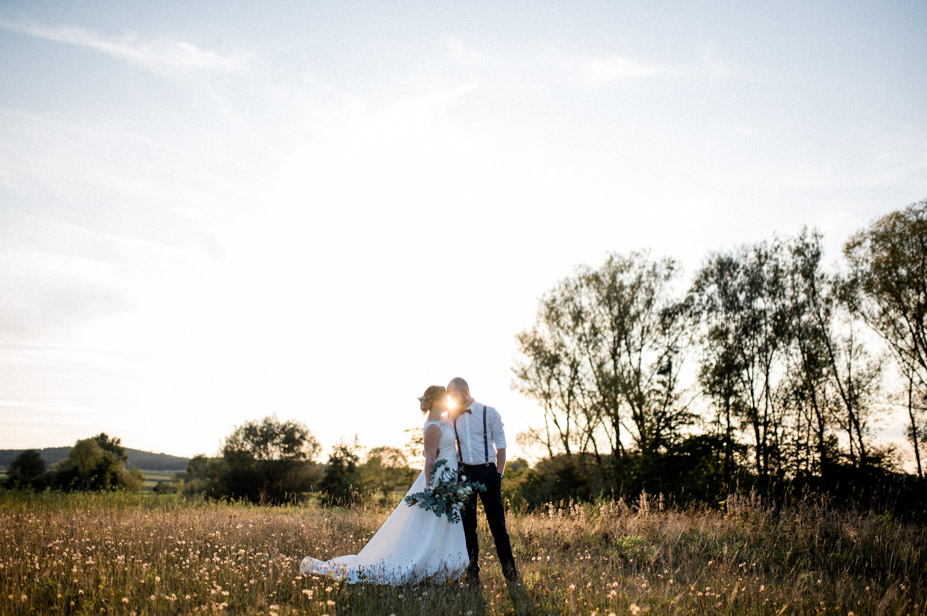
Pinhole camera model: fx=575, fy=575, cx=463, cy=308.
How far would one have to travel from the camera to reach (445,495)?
7.09 meters

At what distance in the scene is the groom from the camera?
7.29 m

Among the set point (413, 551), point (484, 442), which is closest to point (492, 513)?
point (484, 442)

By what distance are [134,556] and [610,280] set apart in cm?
2694

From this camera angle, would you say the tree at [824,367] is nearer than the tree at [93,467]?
Yes

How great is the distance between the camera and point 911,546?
906cm

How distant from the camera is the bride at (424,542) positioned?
7055 millimetres

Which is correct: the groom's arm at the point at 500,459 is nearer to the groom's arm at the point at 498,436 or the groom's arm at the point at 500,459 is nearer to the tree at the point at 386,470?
the groom's arm at the point at 498,436

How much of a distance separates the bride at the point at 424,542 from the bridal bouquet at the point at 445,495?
0.43ft

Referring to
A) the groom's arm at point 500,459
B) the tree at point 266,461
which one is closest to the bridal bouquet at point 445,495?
the groom's arm at point 500,459

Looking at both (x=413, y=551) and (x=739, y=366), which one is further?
(x=739, y=366)

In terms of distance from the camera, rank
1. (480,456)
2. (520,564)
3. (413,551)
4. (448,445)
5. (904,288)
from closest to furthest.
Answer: (413,551)
(480,456)
(448,445)
(520,564)
(904,288)

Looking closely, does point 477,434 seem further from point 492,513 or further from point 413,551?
point 413,551

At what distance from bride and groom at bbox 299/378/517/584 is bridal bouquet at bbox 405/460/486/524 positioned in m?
0.11

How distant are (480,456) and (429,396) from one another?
1023mm
